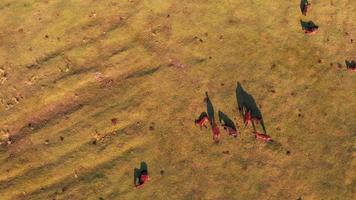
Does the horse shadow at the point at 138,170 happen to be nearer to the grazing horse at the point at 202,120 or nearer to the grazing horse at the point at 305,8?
the grazing horse at the point at 202,120

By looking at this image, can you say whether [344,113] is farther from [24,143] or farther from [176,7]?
[24,143]

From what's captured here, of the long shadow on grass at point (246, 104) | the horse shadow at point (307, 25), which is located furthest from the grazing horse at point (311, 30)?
the long shadow on grass at point (246, 104)

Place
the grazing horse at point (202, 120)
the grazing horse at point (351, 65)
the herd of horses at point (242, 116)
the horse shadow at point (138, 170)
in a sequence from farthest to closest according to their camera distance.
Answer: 1. the grazing horse at point (351, 65)
2. the grazing horse at point (202, 120)
3. the herd of horses at point (242, 116)
4. the horse shadow at point (138, 170)

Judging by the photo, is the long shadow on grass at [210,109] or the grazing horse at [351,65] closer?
the long shadow on grass at [210,109]

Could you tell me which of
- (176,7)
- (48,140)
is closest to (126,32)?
(176,7)

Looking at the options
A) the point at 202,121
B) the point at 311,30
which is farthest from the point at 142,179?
the point at 311,30

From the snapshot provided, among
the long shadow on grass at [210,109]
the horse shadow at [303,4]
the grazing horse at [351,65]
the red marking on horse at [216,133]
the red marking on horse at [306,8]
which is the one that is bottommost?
the red marking on horse at [216,133]

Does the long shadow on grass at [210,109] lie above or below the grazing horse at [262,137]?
above
